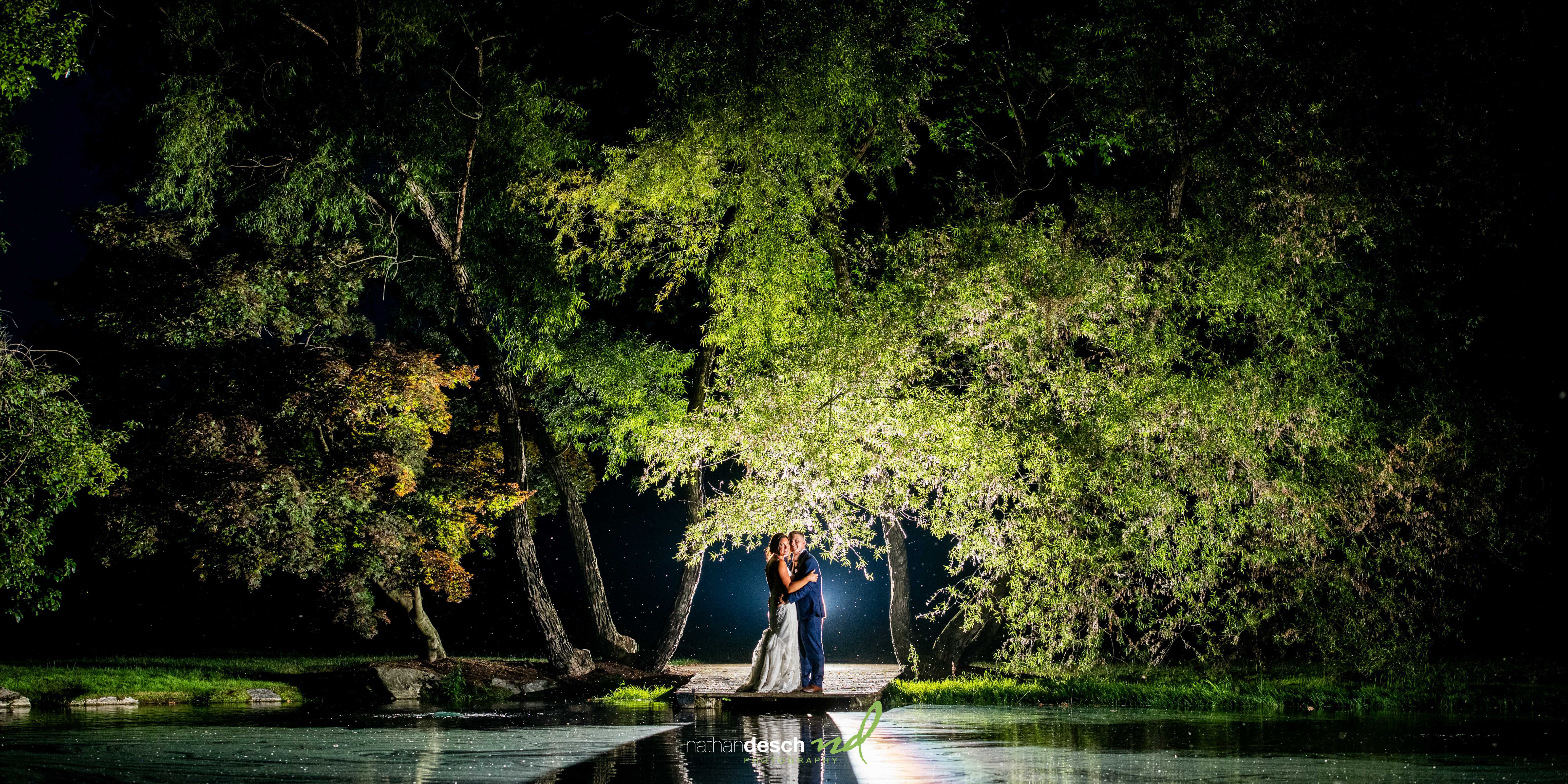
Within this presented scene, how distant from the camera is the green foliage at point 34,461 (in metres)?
12.9

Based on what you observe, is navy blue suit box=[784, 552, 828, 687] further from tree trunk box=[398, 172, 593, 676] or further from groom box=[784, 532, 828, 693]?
tree trunk box=[398, 172, 593, 676]

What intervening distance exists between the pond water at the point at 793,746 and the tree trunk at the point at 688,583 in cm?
677

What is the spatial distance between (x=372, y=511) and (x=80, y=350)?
15.7 feet

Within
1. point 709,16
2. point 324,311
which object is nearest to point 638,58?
point 709,16

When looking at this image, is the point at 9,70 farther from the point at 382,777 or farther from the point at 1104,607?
the point at 1104,607

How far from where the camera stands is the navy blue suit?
13.5m

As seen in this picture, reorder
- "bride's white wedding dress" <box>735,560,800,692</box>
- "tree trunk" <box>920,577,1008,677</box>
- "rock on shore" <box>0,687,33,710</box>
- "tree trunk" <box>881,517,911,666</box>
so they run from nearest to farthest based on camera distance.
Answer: "bride's white wedding dress" <box>735,560,800,692</box> < "rock on shore" <box>0,687,33,710</box> < "tree trunk" <box>920,577,1008,677</box> < "tree trunk" <box>881,517,911,666</box>

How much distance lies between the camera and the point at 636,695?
623 inches

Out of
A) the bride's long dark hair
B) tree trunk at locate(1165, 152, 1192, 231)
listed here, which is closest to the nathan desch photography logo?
the bride's long dark hair

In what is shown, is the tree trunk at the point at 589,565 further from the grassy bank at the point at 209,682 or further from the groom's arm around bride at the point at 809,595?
the groom's arm around bride at the point at 809,595

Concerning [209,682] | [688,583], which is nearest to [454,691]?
[209,682]

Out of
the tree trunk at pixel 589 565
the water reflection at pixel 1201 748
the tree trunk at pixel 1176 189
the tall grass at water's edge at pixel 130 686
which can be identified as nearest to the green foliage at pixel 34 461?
the tall grass at water's edge at pixel 130 686

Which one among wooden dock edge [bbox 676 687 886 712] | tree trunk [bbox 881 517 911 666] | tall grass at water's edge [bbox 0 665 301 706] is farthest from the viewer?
tree trunk [bbox 881 517 911 666]

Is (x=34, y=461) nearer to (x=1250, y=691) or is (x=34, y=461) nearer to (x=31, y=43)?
(x=31, y=43)
